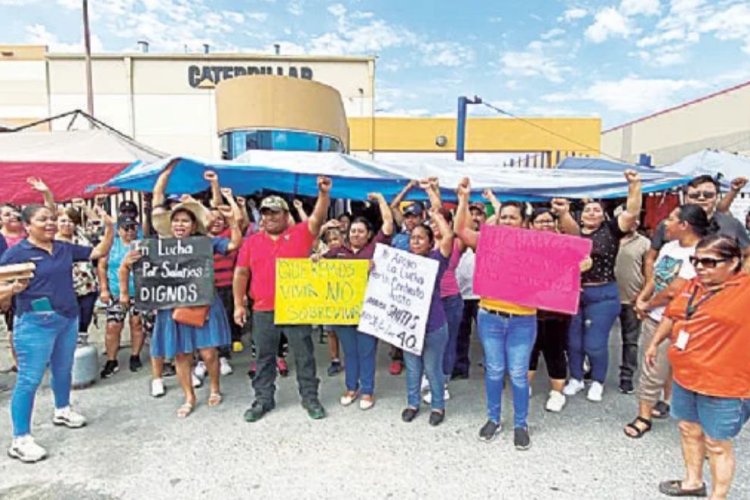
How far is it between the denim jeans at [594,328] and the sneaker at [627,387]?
23 centimetres

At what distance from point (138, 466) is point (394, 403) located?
1910 millimetres

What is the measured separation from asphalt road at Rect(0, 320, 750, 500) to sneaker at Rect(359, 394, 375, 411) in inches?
1.8

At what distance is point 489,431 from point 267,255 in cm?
203

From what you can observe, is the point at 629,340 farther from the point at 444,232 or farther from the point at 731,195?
the point at 444,232

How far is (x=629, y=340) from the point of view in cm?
447

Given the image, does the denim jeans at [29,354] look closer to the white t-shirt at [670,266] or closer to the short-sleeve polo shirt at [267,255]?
the short-sleeve polo shirt at [267,255]

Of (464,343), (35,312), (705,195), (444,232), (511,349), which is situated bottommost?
(464,343)

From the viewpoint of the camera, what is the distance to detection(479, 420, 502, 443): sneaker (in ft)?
11.4

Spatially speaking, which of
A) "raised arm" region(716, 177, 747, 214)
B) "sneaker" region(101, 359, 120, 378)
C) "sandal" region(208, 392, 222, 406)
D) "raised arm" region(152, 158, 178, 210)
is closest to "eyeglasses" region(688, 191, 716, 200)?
"raised arm" region(716, 177, 747, 214)

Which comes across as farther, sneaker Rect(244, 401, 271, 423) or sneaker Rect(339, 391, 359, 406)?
sneaker Rect(339, 391, 359, 406)

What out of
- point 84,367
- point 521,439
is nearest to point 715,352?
point 521,439

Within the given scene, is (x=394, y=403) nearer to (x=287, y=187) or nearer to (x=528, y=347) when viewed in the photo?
(x=528, y=347)

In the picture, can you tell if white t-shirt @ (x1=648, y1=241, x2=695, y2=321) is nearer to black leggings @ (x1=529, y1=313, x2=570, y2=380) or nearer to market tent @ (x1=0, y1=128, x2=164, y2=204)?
black leggings @ (x1=529, y1=313, x2=570, y2=380)

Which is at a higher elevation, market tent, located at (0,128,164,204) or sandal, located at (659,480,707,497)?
market tent, located at (0,128,164,204)
